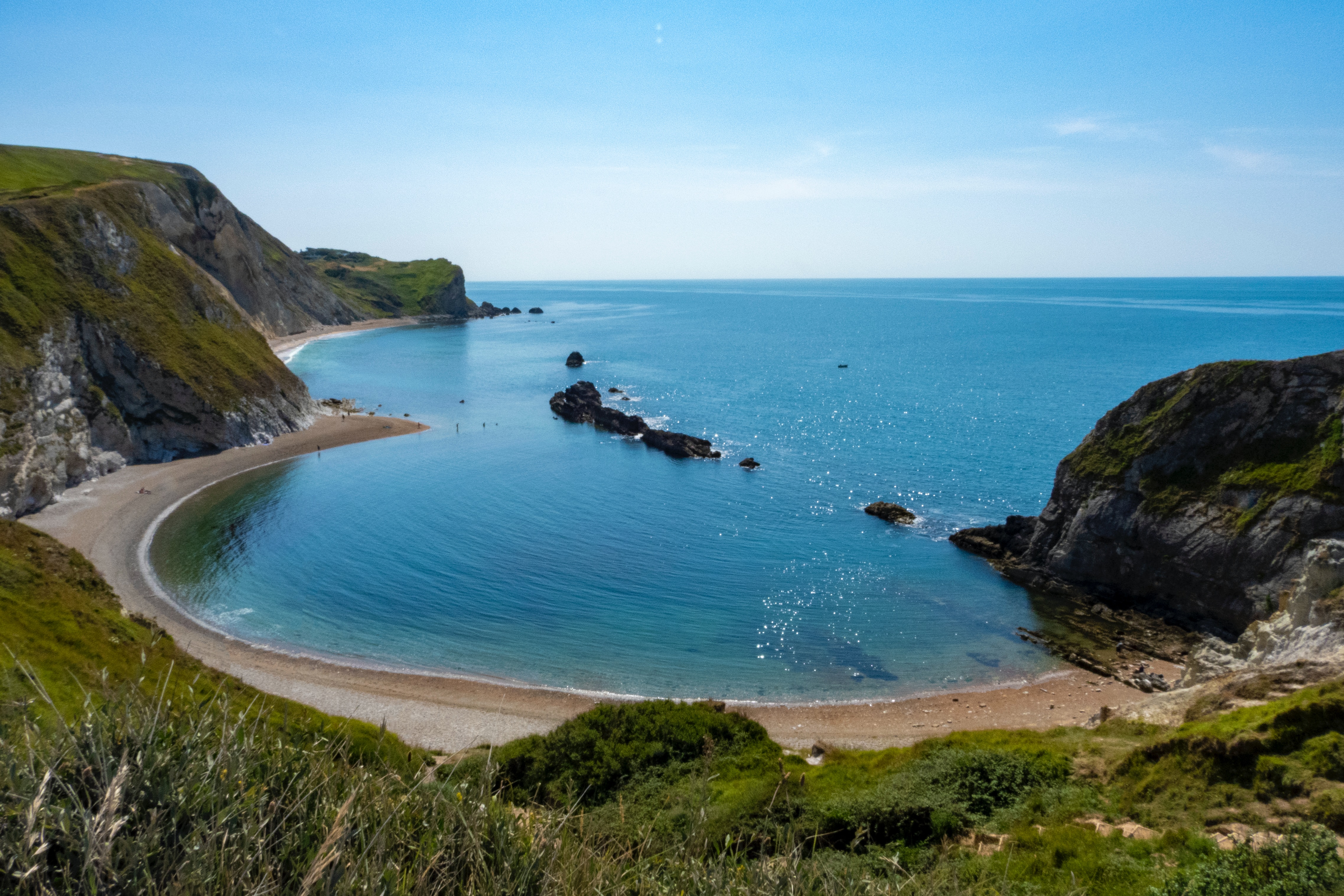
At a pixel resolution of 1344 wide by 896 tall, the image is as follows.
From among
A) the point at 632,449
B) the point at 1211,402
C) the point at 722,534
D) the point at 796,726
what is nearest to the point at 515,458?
the point at 632,449

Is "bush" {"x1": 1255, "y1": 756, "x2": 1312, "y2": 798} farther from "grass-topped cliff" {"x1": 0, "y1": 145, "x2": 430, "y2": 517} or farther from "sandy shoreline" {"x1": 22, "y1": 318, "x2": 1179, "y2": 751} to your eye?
"grass-topped cliff" {"x1": 0, "y1": 145, "x2": 430, "y2": 517}

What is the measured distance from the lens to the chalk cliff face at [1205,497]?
33.8 m

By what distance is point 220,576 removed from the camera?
43281mm

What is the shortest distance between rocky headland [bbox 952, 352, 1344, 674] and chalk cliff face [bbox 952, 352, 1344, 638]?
0.21 ft

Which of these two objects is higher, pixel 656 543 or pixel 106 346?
pixel 106 346

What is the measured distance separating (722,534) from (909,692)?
68.7 ft

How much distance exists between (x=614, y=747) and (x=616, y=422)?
66.9m

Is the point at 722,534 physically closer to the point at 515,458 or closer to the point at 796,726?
the point at 796,726

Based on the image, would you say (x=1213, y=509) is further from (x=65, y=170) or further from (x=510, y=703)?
(x=65, y=170)

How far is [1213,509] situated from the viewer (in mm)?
37281

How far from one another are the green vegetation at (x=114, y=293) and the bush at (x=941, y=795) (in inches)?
2338

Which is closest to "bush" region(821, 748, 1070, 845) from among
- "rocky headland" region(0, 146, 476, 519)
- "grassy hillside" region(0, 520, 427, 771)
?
"grassy hillside" region(0, 520, 427, 771)

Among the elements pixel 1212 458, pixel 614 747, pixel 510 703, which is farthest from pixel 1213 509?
pixel 510 703

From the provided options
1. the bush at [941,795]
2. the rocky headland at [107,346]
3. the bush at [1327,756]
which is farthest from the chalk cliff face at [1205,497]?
the rocky headland at [107,346]
